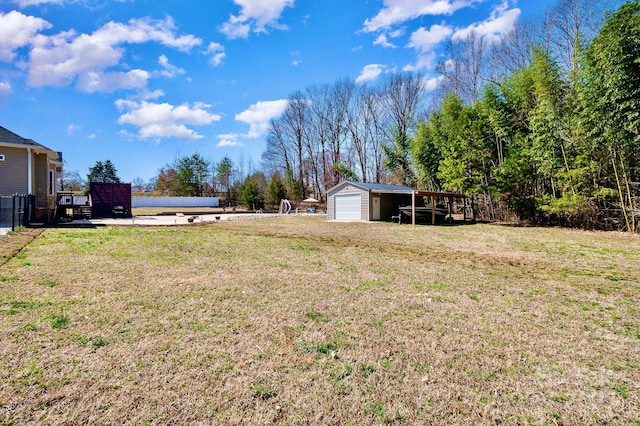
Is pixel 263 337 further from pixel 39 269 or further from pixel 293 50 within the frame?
pixel 293 50

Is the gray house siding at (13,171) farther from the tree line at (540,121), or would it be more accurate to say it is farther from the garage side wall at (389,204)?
the tree line at (540,121)

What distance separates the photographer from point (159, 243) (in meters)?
7.85

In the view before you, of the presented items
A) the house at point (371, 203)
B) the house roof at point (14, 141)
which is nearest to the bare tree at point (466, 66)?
the house at point (371, 203)

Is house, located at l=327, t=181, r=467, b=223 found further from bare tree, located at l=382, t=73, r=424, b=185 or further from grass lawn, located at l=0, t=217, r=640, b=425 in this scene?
grass lawn, located at l=0, t=217, r=640, b=425

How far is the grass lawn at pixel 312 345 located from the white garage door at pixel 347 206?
1251 cm

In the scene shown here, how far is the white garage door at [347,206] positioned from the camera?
17.9 m

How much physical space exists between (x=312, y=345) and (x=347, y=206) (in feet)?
52.6

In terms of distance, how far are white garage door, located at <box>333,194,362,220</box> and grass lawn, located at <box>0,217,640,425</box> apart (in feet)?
41.0

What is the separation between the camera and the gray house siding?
11852 mm

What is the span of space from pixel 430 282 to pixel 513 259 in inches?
125

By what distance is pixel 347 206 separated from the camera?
727 inches

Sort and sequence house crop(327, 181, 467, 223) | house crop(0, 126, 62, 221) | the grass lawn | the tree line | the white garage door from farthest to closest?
the white garage door, house crop(327, 181, 467, 223), house crop(0, 126, 62, 221), the tree line, the grass lawn

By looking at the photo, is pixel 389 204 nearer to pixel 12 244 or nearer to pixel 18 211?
pixel 12 244

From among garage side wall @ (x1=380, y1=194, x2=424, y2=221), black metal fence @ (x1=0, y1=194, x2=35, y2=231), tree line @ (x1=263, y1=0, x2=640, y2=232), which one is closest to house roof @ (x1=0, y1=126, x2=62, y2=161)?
black metal fence @ (x1=0, y1=194, x2=35, y2=231)
